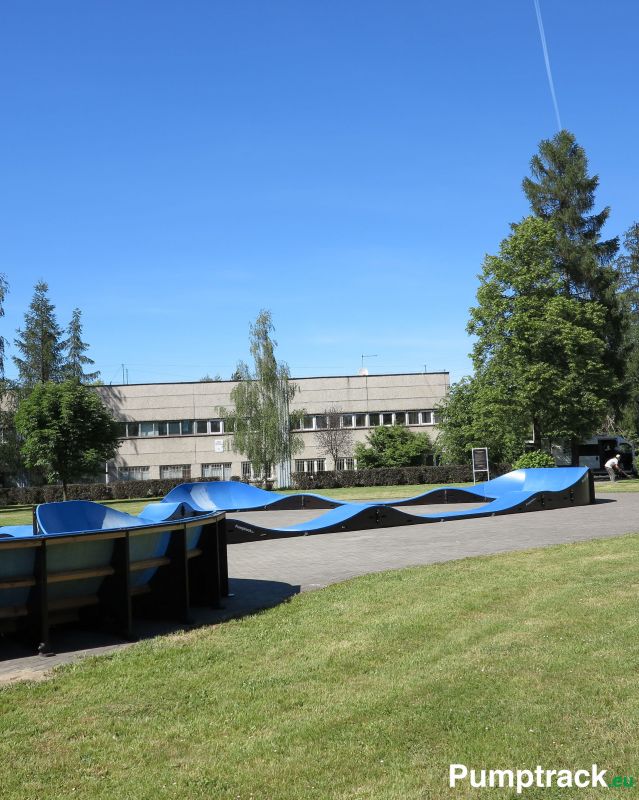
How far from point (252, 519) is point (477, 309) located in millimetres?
21714

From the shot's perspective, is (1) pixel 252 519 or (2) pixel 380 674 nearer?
(2) pixel 380 674

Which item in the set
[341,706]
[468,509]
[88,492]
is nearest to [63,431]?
[88,492]

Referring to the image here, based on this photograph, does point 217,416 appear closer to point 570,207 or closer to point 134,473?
point 134,473

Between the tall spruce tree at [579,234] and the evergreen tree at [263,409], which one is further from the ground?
the tall spruce tree at [579,234]

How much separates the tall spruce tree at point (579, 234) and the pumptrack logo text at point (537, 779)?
4400 centimetres

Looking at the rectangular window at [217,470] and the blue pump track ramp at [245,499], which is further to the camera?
the rectangular window at [217,470]

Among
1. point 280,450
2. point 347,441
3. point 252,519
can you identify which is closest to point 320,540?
point 252,519

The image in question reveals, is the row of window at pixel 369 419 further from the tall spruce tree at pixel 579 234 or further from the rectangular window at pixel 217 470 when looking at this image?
the tall spruce tree at pixel 579 234

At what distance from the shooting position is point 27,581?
6777mm

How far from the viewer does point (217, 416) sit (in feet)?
199

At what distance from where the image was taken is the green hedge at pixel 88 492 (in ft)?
151

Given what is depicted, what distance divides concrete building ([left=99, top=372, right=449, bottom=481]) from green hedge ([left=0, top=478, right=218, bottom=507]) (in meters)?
11.4

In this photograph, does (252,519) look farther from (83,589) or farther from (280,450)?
(280,450)

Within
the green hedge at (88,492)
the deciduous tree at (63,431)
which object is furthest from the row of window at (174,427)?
the deciduous tree at (63,431)
